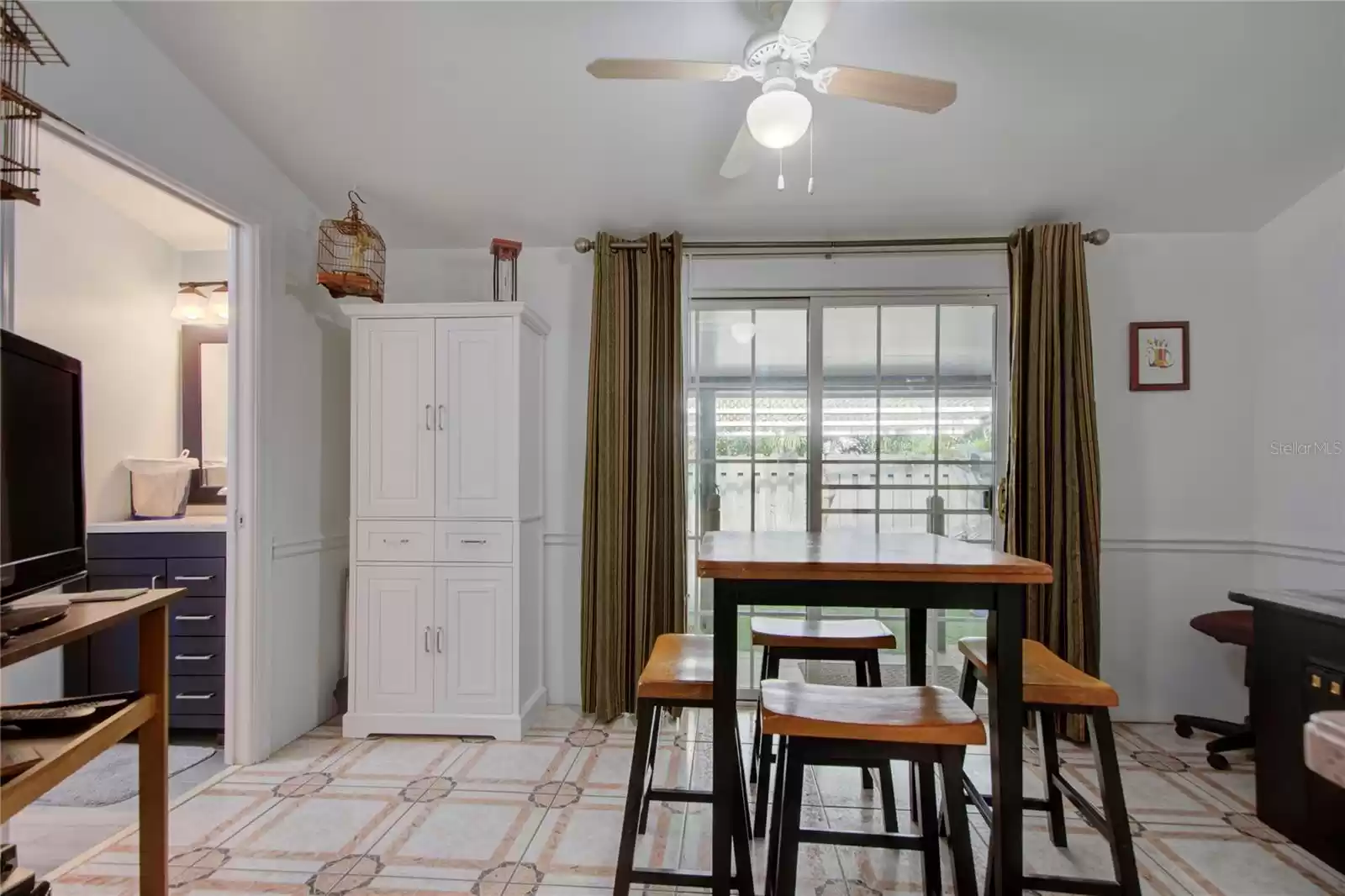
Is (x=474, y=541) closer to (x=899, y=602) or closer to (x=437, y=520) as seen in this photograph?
(x=437, y=520)

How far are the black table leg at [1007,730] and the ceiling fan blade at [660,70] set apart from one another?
1456 millimetres

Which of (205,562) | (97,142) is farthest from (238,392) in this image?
(97,142)

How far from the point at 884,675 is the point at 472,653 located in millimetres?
2040

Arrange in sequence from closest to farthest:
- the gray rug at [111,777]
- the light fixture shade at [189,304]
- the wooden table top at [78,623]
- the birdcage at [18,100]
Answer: the wooden table top at [78,623], the birdcage at [18,100], the gray rug at [111,777], the light fixture shade at [189,304]

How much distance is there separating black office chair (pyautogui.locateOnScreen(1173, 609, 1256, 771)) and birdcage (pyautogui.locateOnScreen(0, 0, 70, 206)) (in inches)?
150

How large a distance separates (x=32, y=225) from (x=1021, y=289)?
423 centimetres

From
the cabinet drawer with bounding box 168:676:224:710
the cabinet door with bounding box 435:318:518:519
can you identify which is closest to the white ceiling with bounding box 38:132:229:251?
the cabinet door with bounding box 435:318:518:519

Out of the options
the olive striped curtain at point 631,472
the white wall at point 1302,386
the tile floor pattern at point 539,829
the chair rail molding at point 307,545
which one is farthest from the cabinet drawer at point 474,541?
the white wall at point 1302,386

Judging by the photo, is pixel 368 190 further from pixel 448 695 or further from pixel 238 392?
pixel 448 695

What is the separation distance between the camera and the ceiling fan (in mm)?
1572

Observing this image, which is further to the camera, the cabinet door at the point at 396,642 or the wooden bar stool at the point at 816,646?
the cabinet door at the point at 396,642

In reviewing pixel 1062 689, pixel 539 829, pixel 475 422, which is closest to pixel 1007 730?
pixel 1062 689

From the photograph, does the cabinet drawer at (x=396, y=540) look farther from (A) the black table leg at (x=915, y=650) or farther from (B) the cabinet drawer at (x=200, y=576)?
(A) the black table leg at (x=915, y=650)

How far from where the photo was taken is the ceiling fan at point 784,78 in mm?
1572
